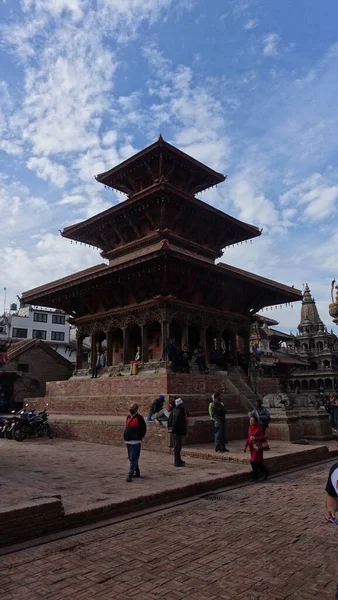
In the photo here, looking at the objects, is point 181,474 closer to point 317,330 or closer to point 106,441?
point 106,441

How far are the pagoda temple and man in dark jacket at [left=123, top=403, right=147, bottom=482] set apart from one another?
351 inches

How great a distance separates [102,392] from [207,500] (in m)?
11.2

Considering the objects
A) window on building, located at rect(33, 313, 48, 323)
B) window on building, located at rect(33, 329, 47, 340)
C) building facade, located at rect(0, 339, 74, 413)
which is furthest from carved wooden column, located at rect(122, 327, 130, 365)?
window on building, located at rect(33, 313, 48, 323)

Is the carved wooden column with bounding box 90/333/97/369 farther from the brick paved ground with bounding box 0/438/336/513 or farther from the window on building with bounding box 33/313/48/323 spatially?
the window on building with bounding box 33/313/48/323

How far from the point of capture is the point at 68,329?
57.8 meters

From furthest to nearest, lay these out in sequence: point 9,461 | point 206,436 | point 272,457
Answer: point 206,436
point 9,461
point 272,457

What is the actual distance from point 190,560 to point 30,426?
12.7 meters

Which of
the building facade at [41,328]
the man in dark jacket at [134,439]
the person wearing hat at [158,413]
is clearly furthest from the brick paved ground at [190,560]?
the building facade at [41,328]

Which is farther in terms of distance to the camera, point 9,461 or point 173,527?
point 9,461

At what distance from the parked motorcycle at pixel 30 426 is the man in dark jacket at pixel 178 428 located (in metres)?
7.84

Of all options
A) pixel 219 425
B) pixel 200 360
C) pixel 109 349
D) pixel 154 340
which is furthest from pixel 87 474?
pixel 109 349

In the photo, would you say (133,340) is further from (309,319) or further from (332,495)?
(309,319)

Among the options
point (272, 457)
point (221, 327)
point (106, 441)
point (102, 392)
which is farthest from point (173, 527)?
point (221, 327)

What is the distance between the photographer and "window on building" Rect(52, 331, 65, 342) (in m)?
55.8
